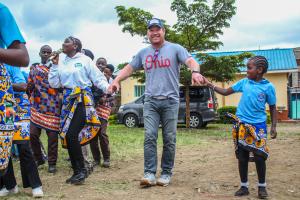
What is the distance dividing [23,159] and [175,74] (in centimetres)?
208

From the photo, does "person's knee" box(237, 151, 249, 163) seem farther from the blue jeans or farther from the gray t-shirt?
the gray t-shirt

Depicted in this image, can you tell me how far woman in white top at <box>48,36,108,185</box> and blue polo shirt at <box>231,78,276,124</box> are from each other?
1898 mm

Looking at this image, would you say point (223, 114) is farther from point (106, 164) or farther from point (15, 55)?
point (15, 55)

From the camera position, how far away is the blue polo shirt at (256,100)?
4691 mm

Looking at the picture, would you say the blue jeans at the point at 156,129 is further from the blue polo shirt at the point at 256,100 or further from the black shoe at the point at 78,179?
the blue polo shirt at the point at 256,100

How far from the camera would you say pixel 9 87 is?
293 cm

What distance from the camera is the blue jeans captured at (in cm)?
529

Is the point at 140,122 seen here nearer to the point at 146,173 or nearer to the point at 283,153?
the point at 283,153

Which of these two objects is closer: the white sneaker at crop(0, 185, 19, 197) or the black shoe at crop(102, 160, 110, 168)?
the white sneaker at crop(0, 185, 19, 197)

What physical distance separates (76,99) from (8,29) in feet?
8.76

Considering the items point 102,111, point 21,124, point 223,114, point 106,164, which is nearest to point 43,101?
point 102,111

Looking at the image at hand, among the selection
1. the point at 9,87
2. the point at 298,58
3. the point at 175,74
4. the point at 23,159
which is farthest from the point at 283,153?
the point at 298,58

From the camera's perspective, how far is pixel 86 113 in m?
5.50

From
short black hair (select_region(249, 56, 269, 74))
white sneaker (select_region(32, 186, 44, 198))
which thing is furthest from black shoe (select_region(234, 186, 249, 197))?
white sneaker (select_region(32, 186, 44, 198))
